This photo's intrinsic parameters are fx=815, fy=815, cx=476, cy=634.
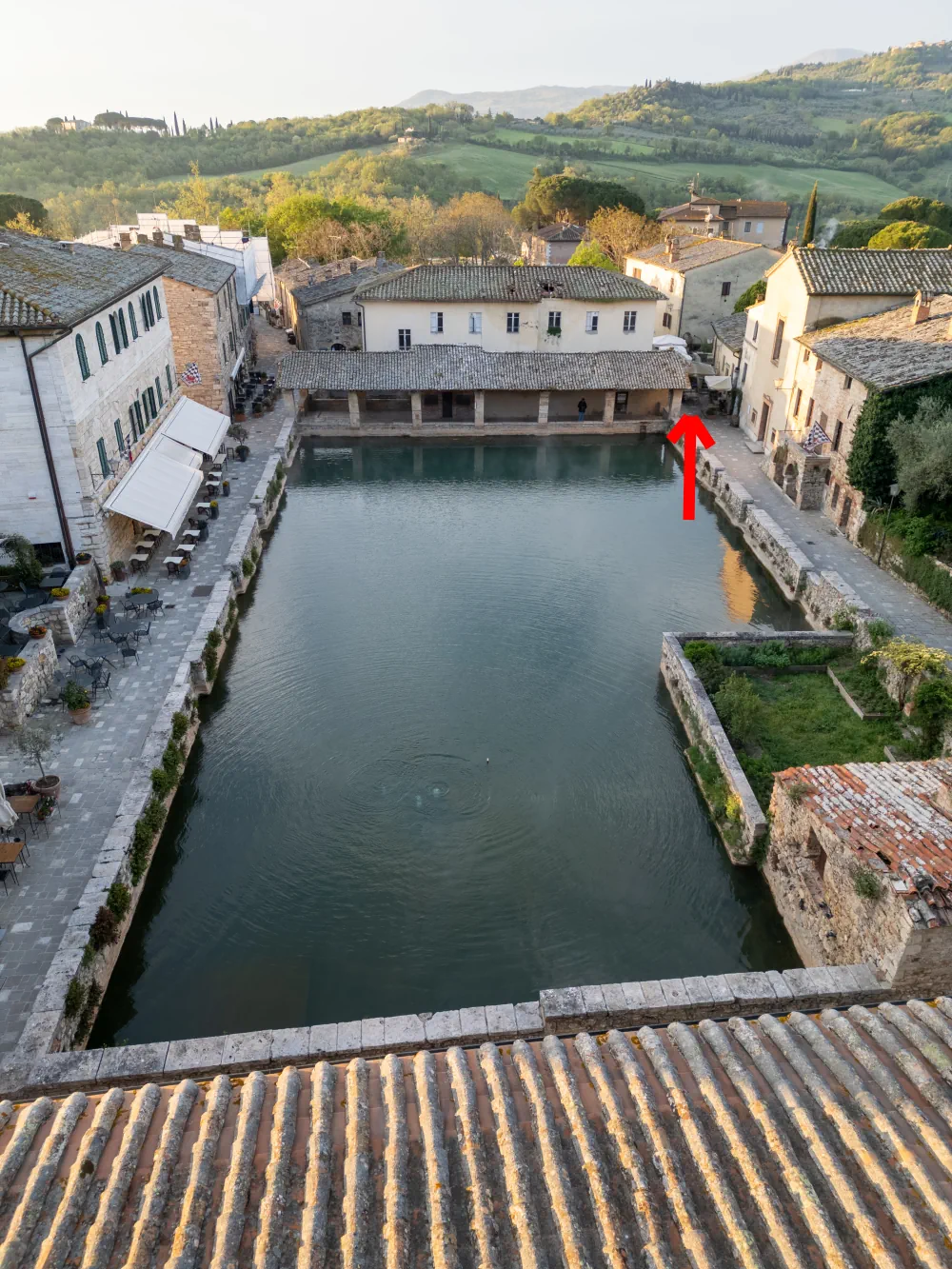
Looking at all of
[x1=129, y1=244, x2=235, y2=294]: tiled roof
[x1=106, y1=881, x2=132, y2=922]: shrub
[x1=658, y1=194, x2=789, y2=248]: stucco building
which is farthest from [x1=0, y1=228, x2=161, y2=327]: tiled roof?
[x1=658, y1=194, x2=789, y2=248]: stucco building

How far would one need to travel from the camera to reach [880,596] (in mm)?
24109

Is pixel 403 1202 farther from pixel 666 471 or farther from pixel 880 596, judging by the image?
pixel 666 471

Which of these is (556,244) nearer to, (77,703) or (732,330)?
(732,330)

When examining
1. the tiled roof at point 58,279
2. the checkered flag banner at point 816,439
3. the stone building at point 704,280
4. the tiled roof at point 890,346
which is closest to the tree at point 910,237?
the stone building at point 704,280

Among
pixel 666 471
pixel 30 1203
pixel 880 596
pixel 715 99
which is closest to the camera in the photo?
pixel 30 1203

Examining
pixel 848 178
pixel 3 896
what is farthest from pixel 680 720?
pixel 848 178

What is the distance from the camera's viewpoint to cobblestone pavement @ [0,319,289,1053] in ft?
41.2

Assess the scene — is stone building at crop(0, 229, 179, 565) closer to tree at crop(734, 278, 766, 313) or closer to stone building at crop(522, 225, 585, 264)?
tree at crop(734, 278, 766, 313)

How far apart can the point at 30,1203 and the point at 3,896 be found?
981cm

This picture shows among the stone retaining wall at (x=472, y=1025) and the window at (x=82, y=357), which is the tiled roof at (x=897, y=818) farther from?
the window at (x=82, y=357)

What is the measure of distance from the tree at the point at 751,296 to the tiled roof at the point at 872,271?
14.5 meters

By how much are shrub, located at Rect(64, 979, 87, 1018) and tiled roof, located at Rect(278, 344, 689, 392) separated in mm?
32329

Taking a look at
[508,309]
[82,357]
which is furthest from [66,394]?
[508,309]

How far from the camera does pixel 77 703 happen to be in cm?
1773
